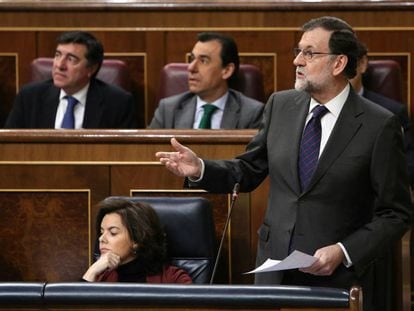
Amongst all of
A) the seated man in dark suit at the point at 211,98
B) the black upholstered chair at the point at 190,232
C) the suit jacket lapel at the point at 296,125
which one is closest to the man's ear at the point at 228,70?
the seated man in dark suit at the point at 211,98

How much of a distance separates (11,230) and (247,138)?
613 mm

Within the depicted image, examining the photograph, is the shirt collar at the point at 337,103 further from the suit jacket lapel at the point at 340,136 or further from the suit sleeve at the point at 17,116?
the suit sleeve at the point at 17,116

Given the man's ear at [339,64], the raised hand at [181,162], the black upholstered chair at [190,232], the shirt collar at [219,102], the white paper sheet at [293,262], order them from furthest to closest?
the shirt collar at [219,102] → the black upholstered chair at [190,232] → the man's ear at [339,64] → the raised hand at [181,162] → the white paper sheet at [293,262]

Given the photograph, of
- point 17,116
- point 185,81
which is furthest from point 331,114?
point 17,116

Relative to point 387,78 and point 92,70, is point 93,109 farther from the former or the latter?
point 387,78

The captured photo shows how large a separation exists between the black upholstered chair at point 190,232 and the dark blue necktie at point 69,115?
950 mm

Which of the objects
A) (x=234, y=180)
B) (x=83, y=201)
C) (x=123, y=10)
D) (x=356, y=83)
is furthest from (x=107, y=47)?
(x=234, y=180)

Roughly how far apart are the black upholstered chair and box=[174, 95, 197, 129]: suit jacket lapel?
0.85 meters

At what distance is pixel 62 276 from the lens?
8.52 feet

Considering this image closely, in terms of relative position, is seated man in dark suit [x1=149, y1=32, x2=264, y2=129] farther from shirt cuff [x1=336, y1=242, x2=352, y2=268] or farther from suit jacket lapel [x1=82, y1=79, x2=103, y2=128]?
shirt cuff [x1=336, y1=242, x2=352, y2=268]

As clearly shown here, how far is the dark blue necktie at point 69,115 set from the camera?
3326mm

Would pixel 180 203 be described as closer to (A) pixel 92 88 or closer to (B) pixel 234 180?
(B) pixel 234 180

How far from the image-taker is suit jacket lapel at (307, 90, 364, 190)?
83.7 inches

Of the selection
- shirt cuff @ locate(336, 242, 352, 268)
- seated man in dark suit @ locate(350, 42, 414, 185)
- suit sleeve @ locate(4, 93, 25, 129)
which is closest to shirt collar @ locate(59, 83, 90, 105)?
suit sleeve @ locate(4, 93, 25, 129)
